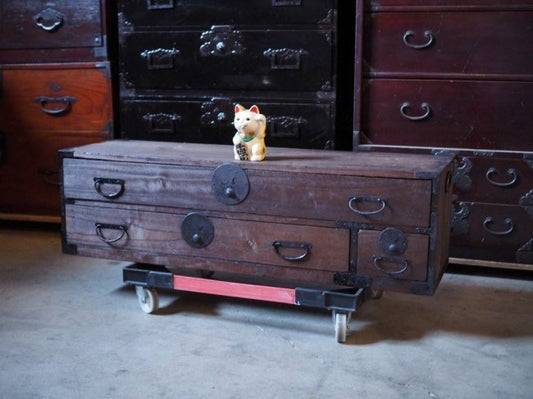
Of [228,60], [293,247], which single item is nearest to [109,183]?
[293,247]

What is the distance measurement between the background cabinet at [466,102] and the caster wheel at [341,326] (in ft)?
2.28

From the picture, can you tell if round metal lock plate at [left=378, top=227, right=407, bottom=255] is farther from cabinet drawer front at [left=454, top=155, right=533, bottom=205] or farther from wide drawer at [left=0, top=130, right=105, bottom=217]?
wide drawer at [left=0, top=130, right=105, bottom=217]

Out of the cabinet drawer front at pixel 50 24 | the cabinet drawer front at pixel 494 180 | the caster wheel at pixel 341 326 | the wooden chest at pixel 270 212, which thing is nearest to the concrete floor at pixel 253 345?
the caster wheel at pixel 341 326

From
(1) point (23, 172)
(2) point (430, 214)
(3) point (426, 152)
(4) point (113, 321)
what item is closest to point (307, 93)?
(3) point (426, 152)

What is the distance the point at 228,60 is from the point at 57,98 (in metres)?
0.72

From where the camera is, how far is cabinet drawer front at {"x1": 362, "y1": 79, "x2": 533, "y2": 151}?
2.18m

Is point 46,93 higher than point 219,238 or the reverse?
higher

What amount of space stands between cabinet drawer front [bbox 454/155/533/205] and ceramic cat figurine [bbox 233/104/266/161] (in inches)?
30.2

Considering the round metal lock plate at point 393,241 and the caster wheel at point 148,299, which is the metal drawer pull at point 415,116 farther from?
the caster wheel at point 148,299

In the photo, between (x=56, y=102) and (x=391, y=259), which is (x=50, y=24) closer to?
(x=56, y=102)

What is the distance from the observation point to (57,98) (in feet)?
8.69

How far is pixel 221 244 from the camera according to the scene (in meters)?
1.88

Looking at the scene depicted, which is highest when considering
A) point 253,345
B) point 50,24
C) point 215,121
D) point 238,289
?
point 50,24

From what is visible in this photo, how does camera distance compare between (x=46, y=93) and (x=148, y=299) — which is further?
(x=46, y=93)
